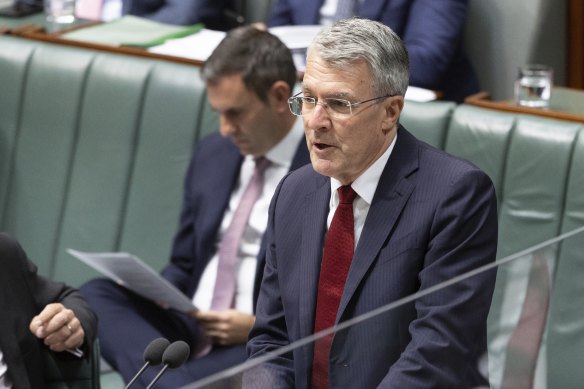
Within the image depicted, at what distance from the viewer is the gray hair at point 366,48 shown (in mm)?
1521

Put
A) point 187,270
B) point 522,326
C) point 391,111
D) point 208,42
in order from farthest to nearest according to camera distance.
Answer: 1. point 208,42
2. point 187,270
3. point 391,111
4. point 522,326

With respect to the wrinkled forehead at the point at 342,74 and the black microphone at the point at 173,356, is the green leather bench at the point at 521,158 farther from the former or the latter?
the black microphone at the point at 173,356

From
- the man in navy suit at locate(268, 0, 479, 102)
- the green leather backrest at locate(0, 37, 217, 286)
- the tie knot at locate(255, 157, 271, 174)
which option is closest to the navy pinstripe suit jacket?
the tie knot at locate(255, 157, 271, 174)

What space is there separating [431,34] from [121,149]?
82 centimetres

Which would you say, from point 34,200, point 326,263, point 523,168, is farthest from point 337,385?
point 34,200

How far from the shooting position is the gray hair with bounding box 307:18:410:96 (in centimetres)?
152

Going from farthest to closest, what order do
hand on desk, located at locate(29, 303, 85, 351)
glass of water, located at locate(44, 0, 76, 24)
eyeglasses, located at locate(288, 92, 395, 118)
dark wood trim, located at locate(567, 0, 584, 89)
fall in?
glass of water, located at locate(44, 0, 76, 24) < dark wood trim, located at locate(567, 0, 584, 89) < hand on desk, located at locate(29, 303, 85, 351) < eyeglasses, located at locate(288, 92, 395, 118)

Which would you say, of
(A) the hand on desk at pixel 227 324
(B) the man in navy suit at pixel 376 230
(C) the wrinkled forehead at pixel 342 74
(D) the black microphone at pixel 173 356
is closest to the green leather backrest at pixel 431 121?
(A) the hand on desk at pixel 227 324

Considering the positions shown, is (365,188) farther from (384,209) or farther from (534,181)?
(534,181)

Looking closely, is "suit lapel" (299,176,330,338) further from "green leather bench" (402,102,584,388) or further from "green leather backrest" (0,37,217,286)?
"green leather backrest" (0,37,217,286)

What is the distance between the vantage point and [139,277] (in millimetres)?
2270

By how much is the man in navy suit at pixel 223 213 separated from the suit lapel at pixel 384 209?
68cm

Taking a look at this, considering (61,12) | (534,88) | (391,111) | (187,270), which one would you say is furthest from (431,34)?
(391,111)

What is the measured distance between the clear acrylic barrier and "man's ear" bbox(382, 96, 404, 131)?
29 centimetres
